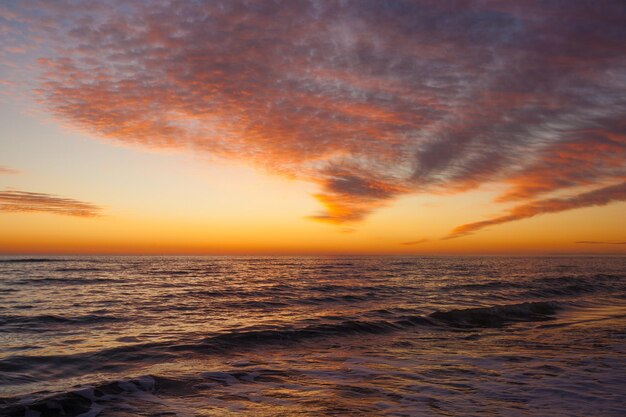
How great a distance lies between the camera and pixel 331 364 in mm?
12750

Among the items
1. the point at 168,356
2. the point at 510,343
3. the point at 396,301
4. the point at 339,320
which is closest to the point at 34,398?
the point at 168,356

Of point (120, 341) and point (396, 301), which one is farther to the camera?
point (396, 301)

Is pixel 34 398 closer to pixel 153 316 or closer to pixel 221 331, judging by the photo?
pixel 221 331

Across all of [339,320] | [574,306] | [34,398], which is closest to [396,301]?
[339,320]

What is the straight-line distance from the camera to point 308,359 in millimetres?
13531

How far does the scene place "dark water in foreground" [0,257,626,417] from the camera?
9000mm

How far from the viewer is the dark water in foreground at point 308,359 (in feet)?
29.5

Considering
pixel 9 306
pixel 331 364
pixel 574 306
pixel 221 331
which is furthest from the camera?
pixel 574 306

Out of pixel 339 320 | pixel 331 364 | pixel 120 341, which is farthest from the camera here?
pixel 339 320

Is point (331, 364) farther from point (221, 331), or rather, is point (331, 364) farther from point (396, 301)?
point (396, 301)

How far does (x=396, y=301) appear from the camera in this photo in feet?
93.6

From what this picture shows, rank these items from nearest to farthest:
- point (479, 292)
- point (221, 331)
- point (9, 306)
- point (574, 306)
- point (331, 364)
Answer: point (331, 364), point (221, 331), point (9, 306), point (574, 306), point (479, 292)

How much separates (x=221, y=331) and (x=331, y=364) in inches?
259

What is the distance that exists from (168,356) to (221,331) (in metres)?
4.11
